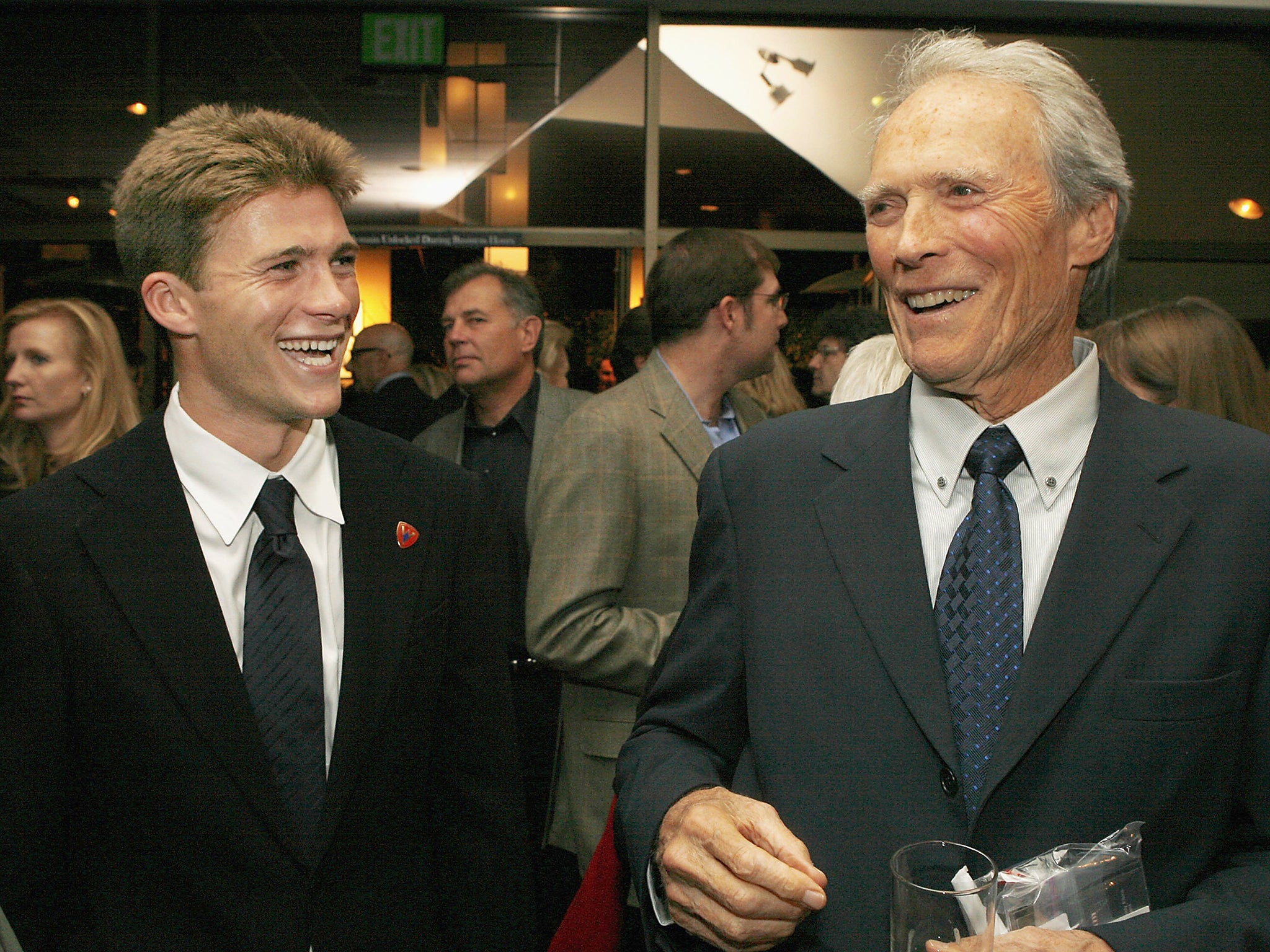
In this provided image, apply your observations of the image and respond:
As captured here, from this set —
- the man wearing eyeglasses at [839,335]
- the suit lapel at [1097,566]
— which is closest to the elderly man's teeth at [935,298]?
the suit lapel at [1097,566]

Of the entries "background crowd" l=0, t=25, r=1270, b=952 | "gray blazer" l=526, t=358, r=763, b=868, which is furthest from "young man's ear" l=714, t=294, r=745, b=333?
"background crowd" l=0, t=25, r=1270, b=952

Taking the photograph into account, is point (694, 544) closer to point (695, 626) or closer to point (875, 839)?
point (695, 626)

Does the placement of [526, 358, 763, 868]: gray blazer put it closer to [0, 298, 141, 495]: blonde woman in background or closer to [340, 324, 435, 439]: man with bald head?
[0, 298, 141, 495]: blonde woman in background

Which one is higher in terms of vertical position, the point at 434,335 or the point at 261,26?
the point at 261,26

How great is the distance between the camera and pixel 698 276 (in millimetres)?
3131

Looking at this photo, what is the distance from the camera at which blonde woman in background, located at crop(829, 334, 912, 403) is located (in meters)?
2.26

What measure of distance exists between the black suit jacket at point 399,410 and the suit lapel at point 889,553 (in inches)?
147

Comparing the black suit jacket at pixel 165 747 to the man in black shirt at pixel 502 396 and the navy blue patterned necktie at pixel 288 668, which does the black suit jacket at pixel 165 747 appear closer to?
the navy blue patterned necktie at pixel 288 668

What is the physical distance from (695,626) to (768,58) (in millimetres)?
6131

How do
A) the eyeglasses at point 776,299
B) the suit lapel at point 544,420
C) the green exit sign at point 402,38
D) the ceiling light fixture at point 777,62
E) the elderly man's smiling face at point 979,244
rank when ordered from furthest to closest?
1. the ceiling light fixture at point 777,62
2. the green exit sign at point 402,38
3. the suit lapel at point 544,420
4. the eyeglasses at point 776,299
5. the elderly man's smiling face at point 979,244

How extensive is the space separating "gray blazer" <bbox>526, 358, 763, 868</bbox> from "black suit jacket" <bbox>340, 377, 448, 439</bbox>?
231 cm

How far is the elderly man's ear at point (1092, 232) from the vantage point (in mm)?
1401

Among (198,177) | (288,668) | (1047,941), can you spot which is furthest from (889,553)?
(198,177)

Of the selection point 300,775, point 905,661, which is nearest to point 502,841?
point 300,775
